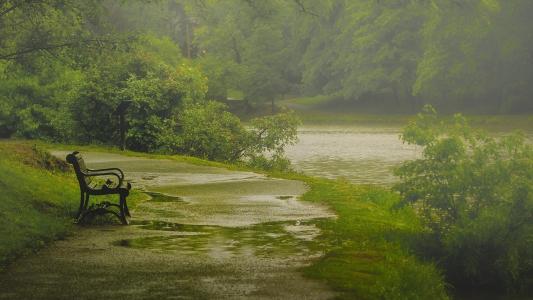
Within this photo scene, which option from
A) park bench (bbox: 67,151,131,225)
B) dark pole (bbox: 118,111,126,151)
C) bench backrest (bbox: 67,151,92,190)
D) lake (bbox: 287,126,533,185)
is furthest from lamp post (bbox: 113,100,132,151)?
bench backrest (bbox: 67,151,92,190)

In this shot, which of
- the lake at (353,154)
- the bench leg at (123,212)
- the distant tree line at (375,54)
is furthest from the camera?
the distant tree line at (375,54)

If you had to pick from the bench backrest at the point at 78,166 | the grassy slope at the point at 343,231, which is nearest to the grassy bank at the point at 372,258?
the grassy slope at the point at 343,231

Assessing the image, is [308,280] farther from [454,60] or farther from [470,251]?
[454,60]

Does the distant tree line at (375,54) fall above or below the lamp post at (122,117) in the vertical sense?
above

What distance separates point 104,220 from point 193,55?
101m

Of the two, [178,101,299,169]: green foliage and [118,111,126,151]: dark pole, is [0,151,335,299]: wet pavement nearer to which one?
[178,101,299,169]: green foliage

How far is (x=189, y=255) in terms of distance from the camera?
11.0 metres

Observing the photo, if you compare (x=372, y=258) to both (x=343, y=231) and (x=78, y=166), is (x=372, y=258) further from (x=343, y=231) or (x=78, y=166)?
(x=78, y=166)

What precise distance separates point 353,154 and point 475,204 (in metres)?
27.5

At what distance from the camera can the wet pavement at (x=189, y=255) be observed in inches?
361

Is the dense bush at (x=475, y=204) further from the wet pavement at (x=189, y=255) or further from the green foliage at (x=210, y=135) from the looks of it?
the green foliage at (x=210, y=135)

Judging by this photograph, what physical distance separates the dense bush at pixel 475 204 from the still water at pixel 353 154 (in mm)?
8076

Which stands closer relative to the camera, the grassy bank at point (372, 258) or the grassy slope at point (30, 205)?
the grassy bank at point (372, 258)

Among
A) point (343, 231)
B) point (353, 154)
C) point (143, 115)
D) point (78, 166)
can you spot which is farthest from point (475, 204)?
point (353, 154)
